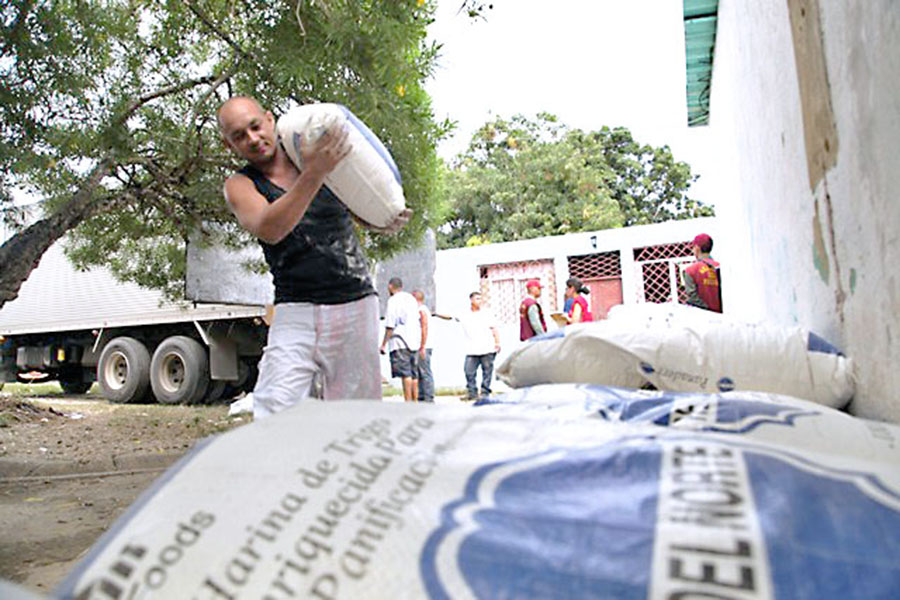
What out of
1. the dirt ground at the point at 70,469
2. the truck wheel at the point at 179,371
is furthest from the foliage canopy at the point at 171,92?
the truck wheel at the point at 179,371

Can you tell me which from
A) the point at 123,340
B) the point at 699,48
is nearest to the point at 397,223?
the point at 699,48

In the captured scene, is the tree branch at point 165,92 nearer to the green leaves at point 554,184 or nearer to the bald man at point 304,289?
the bald man at point 304,289

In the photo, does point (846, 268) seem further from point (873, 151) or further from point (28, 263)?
point (28, 263)

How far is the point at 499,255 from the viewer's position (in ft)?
46.4

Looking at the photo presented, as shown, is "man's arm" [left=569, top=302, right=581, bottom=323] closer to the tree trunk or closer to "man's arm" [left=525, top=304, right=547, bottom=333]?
"man's arm" [left=525, top=304, right=547, bottom=333]

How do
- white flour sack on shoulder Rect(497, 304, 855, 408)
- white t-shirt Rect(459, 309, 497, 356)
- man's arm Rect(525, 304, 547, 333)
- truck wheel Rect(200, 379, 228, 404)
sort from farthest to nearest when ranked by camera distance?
truck wheel Rect(200, 379, 228, 404), white t-shirt Rect(459, 309, 497, 356), man's arm Rect(525, 304, 547, 333), white flour sack on shoulder Rect(497, 304, 855, 408)

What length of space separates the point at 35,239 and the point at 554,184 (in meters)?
22.7

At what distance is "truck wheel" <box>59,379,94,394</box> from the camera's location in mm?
13422

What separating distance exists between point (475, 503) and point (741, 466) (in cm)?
39

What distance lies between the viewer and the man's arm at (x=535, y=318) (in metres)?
8.66

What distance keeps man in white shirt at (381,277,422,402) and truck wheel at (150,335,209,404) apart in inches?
149

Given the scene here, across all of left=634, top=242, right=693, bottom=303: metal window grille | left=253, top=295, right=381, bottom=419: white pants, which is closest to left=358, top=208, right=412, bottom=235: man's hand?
left=253, top=295, right=381, bottom=419: white pants

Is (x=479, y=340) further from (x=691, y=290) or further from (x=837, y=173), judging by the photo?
(x=837, y=173)

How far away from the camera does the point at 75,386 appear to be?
13.5 metres
